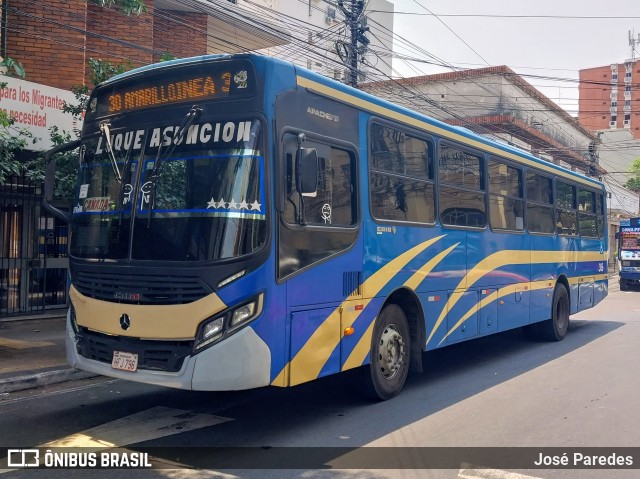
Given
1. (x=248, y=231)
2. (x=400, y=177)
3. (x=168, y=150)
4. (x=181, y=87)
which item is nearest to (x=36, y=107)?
(x=181, y=87)

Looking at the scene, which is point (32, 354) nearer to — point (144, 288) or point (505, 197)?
point (144, 288)

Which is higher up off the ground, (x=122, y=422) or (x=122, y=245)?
(x=122, y=245)

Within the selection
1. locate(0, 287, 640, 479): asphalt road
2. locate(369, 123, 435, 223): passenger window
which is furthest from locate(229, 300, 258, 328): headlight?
locate(369, 123, 435, 223): passenger window

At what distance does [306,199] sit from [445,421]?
2731 mm

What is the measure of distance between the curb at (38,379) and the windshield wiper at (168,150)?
11.8 feet

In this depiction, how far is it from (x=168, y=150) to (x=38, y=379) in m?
4.13

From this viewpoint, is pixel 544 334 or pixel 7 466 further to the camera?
pixel 544 334

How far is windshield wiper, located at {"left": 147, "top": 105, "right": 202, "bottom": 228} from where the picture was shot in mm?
5613

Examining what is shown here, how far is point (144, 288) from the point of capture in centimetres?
550

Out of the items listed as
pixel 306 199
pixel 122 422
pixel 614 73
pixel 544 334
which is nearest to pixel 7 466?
pixel 122 422

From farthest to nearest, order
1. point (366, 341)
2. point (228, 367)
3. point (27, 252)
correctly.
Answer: point (27, 252) < point (366, 341) < point (228, 367)

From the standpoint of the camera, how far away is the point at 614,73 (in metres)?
111

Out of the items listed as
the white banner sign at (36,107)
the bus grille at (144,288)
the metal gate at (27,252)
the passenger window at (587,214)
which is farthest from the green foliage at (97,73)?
the passenger window at (587,214)

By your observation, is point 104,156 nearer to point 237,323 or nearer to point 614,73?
point 237,323
